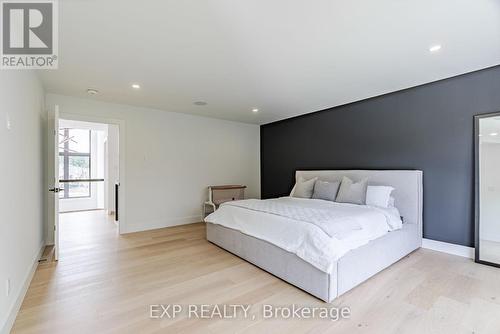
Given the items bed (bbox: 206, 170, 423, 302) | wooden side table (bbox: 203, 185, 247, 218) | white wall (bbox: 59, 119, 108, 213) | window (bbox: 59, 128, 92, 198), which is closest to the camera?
bed (bbox: 206, 170, 423, 302)

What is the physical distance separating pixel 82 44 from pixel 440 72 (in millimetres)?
4121

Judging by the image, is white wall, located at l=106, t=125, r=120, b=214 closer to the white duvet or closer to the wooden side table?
the wooden side table

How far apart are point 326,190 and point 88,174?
7.25 metres

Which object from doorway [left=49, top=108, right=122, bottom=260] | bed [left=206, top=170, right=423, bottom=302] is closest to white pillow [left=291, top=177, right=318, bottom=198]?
bed [left=206, top=170, right=423, bottom=302]

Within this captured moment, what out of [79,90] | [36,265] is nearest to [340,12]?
[79,90]

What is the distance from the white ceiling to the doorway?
2812 millimetres

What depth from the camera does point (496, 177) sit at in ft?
9.46

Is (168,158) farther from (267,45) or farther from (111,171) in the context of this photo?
(267,45)

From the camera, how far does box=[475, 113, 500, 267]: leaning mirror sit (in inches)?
113

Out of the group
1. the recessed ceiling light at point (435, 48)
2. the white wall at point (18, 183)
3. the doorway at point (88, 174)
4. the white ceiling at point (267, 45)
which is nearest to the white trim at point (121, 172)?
the white ceiling at point (267, 45)

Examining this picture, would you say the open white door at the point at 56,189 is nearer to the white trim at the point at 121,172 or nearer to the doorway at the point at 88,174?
the white trim at the point at 121,172

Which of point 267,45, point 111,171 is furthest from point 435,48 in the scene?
point 111,171

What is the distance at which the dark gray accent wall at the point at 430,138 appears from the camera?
121 inches

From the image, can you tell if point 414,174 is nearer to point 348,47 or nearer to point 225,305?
point 348,47
